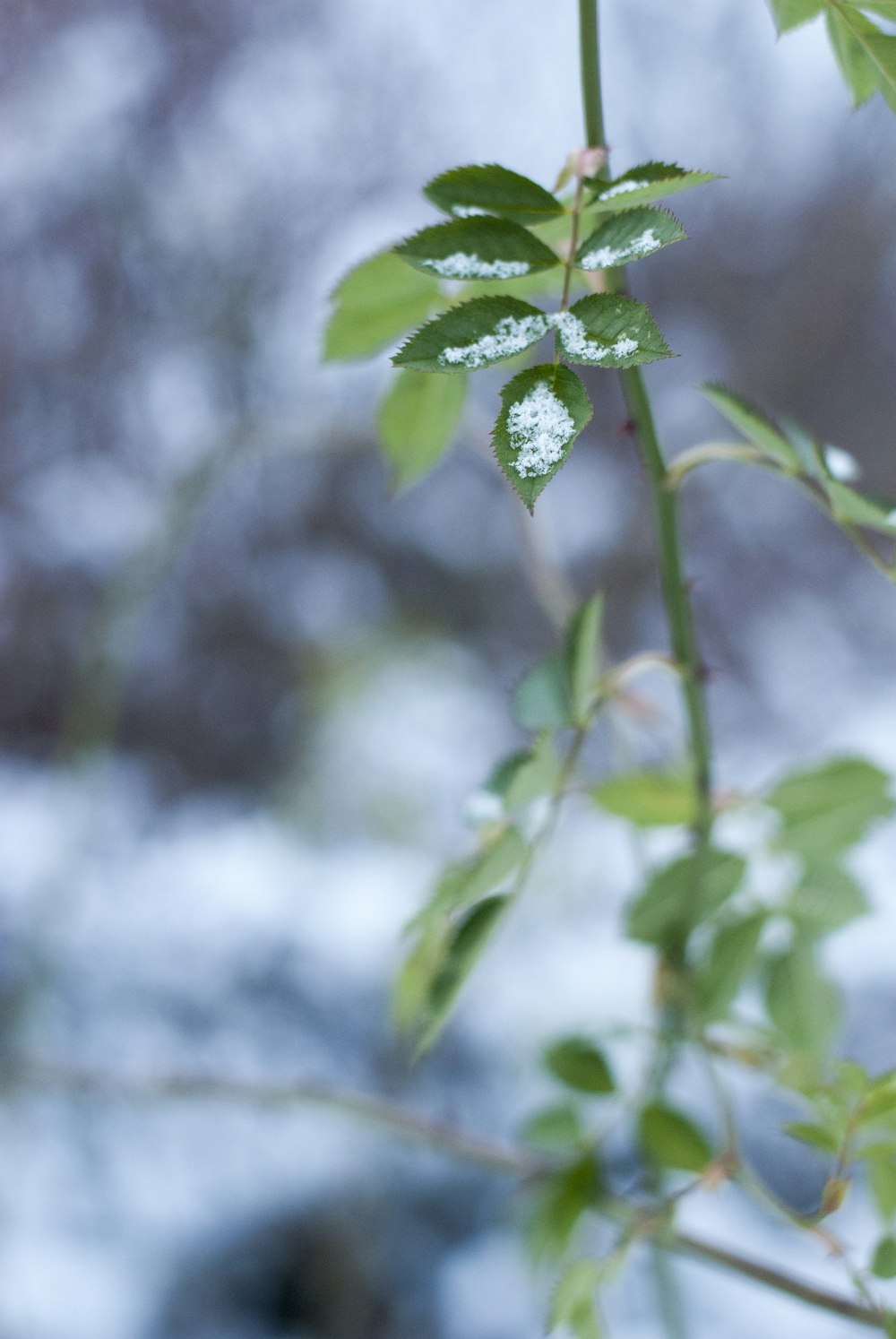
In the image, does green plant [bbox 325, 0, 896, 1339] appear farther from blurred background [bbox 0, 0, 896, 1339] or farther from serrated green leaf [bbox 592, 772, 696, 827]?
blurred background [bbox 0, 0, 896, 1339]

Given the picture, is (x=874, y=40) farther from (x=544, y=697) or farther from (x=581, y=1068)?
(x=581, y=1068)

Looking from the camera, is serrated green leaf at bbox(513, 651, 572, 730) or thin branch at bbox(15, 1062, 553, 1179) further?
thin branch at bbox(15, 1062, 553, 1179)

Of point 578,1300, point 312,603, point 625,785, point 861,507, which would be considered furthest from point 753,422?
point 312,603

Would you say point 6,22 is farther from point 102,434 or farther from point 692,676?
point 692,676

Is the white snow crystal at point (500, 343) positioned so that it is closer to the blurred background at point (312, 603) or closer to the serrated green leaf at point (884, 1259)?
the serrated green leaf at point (884, 1259)

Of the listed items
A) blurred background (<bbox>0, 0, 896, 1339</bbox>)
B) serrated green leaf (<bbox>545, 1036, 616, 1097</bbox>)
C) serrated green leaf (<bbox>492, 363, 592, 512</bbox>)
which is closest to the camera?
serrated green leaf (<bbox>492, 363, 592, 512</bbox>)

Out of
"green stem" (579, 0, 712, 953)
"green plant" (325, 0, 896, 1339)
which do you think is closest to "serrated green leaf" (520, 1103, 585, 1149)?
"green plant" (325, 0, 896, 1339)
